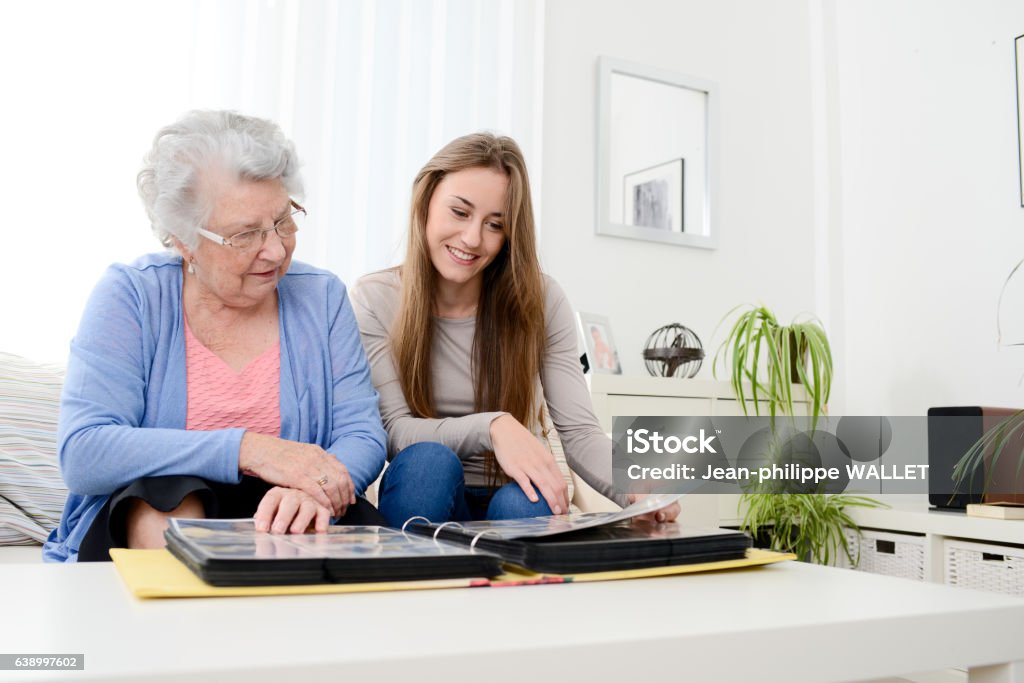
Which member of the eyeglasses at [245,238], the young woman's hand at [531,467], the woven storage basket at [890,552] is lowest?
the woven storage basket at [890,552]

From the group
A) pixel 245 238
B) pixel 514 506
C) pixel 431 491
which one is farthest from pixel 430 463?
pixel 245 238

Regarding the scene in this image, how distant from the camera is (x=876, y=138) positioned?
3.70m

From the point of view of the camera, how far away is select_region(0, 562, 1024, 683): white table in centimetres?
55

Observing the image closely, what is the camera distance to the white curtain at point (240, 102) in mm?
2537

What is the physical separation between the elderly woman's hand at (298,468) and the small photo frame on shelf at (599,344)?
5.98 ft

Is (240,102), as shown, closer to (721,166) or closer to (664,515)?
(721,166)

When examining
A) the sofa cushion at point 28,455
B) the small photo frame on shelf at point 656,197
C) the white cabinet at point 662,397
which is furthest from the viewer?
the small photo frame on shelf at point 656,197

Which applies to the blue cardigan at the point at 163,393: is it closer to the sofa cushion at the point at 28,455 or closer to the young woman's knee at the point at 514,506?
the young woman's knee at the point at 514,506

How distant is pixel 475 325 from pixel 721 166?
2.32m

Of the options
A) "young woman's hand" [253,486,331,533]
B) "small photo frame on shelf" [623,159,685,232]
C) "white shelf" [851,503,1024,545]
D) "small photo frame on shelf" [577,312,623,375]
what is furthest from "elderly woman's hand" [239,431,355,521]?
"small photo frame on shelf" [623,159,685,232]

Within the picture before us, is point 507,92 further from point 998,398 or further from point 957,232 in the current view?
point 998,398

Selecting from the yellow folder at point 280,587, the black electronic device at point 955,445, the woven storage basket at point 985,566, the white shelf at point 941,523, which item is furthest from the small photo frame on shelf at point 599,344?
the yellow folder at point 280,587

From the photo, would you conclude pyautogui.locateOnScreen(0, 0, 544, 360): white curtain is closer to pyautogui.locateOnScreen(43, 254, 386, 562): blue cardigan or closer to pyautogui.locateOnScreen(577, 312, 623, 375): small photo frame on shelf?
pyautogui.locateOnScreen(577, 312, 623, 375): small photo frame on shelf

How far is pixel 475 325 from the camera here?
173cm
